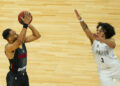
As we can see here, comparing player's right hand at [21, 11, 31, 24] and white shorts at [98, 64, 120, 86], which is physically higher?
player's right hand at [21, 11, 31, 24]

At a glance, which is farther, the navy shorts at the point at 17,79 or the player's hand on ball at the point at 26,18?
the navy shorts at the point at 17,79

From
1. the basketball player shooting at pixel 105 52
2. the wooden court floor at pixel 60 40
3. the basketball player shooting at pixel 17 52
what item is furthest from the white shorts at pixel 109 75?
the wooden court floor at pixel 60 40

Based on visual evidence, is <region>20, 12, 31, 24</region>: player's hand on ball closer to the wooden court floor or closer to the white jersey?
the white jersey

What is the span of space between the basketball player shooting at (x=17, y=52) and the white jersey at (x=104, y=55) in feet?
3.19

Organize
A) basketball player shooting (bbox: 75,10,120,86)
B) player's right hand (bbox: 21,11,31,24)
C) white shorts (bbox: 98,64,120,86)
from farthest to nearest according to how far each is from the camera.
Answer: white shorts (bbox: 98,64,120,86) → basketball player shooting (bbox: 75,10,120,86) → player's right hand (bbox: 21,11,31,24)

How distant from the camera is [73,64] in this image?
730cm


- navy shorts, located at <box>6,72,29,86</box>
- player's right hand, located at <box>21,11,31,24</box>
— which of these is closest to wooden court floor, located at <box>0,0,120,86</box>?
navy shorts, located at <box>6,72,29,86</box>

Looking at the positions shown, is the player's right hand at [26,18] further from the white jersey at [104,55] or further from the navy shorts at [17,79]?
the white jersey at [104,55]

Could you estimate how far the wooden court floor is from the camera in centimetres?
692

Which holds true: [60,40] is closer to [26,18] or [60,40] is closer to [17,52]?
[17,52]

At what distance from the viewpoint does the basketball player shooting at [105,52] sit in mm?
5129

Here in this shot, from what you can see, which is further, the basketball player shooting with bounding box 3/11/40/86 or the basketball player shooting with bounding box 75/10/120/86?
the basketball player shooting with bounding box 75/10/120/86

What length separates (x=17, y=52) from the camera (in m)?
5.18

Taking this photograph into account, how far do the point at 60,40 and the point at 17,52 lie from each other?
3131 mm
